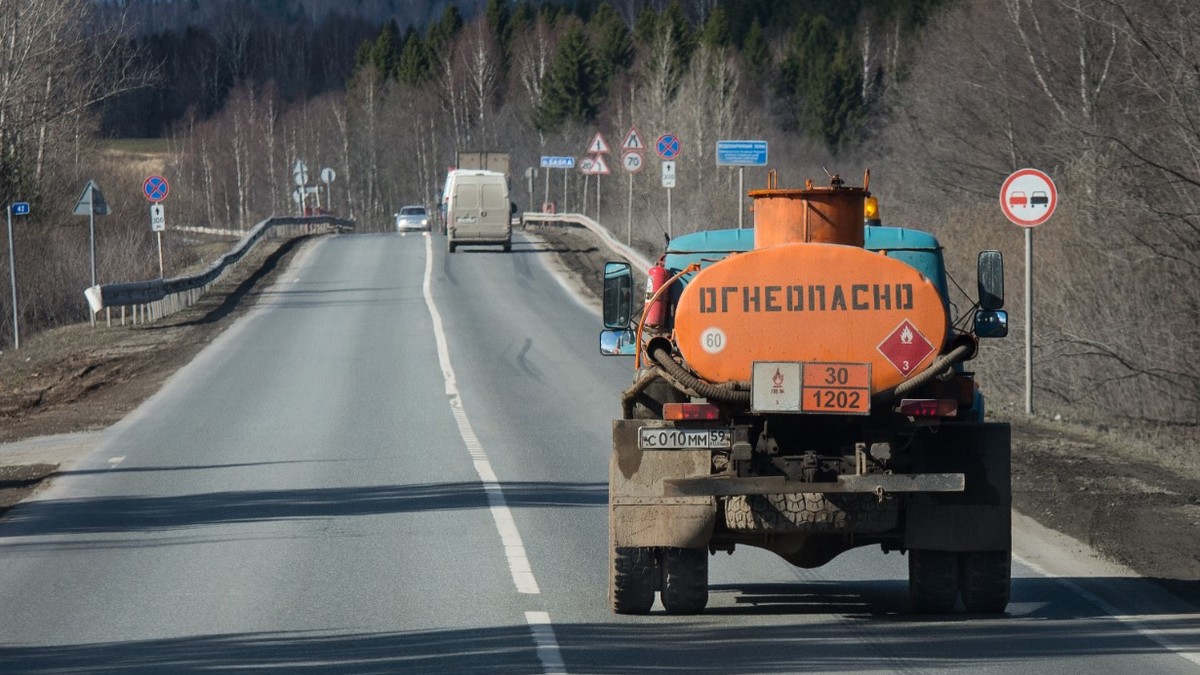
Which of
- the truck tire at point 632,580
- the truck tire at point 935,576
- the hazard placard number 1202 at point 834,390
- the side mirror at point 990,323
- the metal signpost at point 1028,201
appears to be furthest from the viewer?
the metal signpost at point 1028,201

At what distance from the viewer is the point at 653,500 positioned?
841 cm

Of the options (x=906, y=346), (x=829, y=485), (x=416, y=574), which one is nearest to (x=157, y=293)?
(x=416, y=574)

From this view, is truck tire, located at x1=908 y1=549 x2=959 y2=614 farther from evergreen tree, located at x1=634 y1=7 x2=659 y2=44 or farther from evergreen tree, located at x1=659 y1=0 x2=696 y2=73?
evergreen tree, located at x1=634 y1=7 x2=659 y2=44

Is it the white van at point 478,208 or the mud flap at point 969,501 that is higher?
the white van at point 478,208

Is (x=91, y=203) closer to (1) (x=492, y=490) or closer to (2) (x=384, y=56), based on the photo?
(1) (x=492, y=490)

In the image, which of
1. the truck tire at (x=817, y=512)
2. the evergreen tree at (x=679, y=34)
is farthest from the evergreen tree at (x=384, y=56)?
the truck tire at (x=817, y=512)

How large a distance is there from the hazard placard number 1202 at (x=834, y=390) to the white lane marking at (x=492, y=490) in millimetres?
2391

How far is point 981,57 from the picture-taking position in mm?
46156

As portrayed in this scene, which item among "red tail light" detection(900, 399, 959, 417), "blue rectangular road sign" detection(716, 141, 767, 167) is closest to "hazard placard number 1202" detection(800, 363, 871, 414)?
"red tail light" detection(900, 399, 959, 417)

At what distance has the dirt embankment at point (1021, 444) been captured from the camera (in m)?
11.1

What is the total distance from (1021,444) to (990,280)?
23.2 ft

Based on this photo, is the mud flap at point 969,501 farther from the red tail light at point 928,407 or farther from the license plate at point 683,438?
the license plate at point 683,438

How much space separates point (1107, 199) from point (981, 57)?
24.1 meters

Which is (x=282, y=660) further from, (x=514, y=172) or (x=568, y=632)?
(x=514, y=172)
